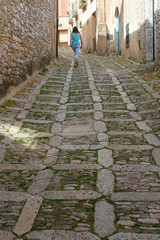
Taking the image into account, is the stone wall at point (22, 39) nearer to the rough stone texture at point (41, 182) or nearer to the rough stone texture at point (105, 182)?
the rough stone texture at point (41, 182)

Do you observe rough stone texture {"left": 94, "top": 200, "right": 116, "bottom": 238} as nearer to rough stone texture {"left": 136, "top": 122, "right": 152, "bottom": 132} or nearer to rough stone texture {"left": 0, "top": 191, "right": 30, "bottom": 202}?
rough stone texture {"left": 0, "top": 191, "right": 30, "bottom": 202}

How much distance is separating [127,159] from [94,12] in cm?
1690

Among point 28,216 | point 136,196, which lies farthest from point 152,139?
point 28,216

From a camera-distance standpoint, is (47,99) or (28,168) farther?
(47,99)

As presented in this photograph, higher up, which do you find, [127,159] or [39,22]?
[39,22]

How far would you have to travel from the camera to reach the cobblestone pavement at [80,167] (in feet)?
5.62

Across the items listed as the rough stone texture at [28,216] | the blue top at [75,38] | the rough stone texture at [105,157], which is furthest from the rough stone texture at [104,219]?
the blue top at [75,38]

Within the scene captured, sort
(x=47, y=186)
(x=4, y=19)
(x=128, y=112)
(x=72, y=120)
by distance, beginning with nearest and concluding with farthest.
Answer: (x=47, y=186)
(x=72, y=120)
(x=128, y=112)
(x=4, y=19)

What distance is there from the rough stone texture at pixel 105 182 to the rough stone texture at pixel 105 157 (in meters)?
0.15

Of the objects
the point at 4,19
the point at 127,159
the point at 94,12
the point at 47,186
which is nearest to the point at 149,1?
the point at 4,19

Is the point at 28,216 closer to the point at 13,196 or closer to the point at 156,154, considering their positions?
the point at 13,196

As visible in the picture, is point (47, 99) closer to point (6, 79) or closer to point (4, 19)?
point (6, 79)

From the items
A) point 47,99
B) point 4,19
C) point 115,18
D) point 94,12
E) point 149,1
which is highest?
point 94,12

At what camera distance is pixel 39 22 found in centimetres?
827
